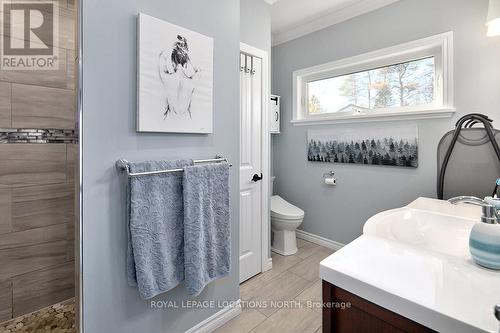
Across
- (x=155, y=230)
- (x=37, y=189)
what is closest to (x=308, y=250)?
(x=155, y=230)

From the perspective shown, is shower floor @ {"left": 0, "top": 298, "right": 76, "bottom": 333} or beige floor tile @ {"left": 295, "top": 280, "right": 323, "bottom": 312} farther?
beige floor tile @ {"left": 295, "top": 280, "right": 323, "bottom": 312}

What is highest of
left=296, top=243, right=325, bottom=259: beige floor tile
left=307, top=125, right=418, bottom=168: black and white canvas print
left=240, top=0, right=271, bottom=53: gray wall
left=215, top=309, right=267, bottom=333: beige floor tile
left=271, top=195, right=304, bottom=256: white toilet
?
left=240, top=0, right=271, bottom=53: gray wall

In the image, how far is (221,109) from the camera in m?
1.62

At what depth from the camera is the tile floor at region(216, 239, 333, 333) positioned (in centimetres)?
167

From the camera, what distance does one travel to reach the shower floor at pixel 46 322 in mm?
1643

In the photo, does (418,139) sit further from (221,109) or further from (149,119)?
(149,119)

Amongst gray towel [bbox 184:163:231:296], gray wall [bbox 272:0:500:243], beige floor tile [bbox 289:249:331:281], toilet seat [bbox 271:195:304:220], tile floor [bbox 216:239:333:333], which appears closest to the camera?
gray towel [bbox 184:163:231:296]

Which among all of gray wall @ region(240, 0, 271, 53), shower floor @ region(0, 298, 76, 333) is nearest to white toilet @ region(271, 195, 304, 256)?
gray wall @ region(240, 0, 271, 53)

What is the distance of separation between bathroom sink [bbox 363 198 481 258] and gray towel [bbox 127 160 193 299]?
0.94 meters

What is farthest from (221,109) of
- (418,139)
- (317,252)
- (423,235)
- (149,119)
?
(317,252)

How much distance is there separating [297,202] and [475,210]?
6.24 feet

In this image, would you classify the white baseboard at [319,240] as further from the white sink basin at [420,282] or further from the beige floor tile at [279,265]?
→ the white sink basin at [420,282]

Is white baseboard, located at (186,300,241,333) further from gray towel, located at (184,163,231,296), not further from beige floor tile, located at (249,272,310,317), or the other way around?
gray towel, located at (184,163,231,296)

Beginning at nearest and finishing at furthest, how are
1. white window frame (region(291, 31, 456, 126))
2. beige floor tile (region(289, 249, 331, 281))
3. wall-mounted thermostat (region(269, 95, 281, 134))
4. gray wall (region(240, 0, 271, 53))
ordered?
white window frame (region(291, 31, 456, 126)) < gray wall (region(240, 0, 271, 53)) < beige floor tile (region(289, 249, 331, 281)) < wall-mounted thermostat (region(269, 95, 281, 134))
